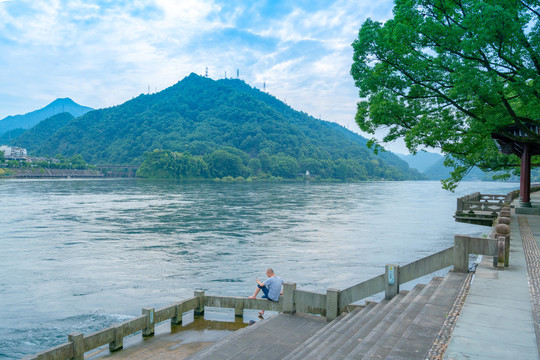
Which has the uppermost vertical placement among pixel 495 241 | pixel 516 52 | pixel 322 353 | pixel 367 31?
pixel 367 31

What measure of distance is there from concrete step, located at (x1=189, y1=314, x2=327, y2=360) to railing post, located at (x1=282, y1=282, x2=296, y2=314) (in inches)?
7.4

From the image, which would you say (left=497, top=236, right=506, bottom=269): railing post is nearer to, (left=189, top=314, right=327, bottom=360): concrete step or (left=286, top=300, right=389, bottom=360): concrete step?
(left=286, top=300, right=389, bottom=360): concrete step

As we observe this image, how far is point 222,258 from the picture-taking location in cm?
2403

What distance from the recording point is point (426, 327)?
282 inches

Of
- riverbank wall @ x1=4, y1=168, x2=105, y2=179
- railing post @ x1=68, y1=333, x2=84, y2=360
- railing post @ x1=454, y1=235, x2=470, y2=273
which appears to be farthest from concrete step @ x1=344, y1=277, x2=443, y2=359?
riverbank wall @ x1=4, y1=168, x2=105, y2=179

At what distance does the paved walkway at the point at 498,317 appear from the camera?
592cm

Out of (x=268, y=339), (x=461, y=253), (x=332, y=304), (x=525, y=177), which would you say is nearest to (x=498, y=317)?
(x=461, y=253)

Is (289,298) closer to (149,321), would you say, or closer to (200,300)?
(200,300)

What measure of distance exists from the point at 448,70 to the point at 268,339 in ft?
56.6

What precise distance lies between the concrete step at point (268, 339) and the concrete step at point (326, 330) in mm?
477

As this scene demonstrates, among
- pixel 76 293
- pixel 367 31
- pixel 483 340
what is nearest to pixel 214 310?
pixel 76 293

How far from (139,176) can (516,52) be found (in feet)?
569

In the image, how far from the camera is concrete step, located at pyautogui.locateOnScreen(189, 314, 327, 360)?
29.9ft

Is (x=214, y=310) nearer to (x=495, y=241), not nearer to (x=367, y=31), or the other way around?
(x=495, y=241)
